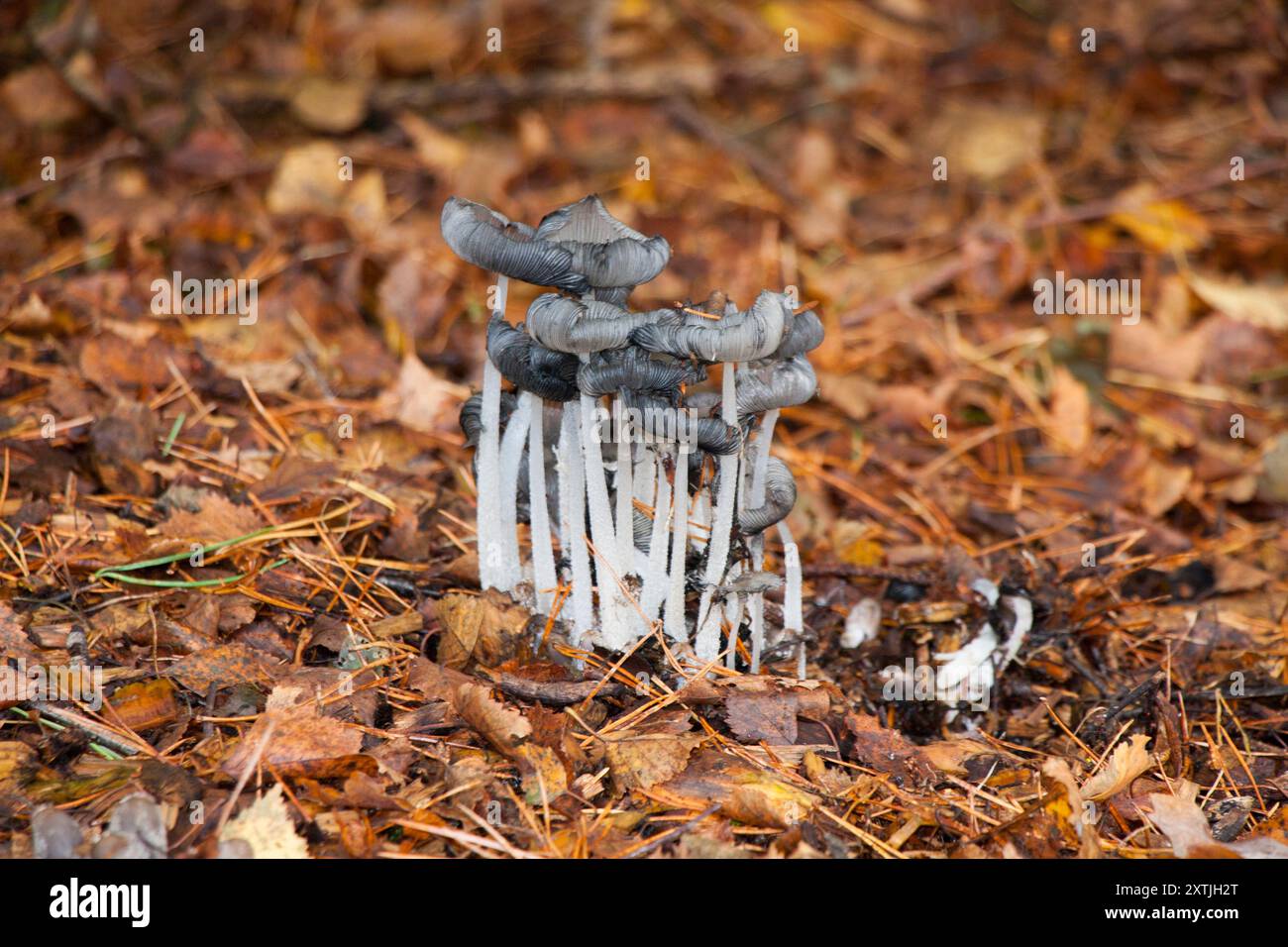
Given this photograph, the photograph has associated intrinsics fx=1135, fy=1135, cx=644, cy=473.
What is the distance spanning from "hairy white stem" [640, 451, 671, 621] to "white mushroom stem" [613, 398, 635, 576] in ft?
0.23

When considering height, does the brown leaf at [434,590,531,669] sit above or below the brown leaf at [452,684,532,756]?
above

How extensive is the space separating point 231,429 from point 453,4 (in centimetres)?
536

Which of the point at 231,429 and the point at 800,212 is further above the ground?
the point at 800,212

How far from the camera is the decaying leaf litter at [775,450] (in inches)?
135

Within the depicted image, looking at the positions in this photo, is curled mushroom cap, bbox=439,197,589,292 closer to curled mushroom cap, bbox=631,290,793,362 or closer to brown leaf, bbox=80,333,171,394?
curled mushroom cap, bbox=631,290,793,362

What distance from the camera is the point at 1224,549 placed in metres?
5.45

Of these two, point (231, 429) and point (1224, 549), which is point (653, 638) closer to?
point (231, 429)

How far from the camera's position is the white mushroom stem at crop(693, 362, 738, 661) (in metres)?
3.48

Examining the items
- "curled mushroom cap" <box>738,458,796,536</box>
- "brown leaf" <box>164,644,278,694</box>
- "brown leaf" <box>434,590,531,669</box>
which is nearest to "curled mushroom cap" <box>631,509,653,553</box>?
"curled mushroom cap" <box>738,458,796,536</box>

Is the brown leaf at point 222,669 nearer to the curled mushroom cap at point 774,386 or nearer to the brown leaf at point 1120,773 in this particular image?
the curled mushroom cap at point 774,386

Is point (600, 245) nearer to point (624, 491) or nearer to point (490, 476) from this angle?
point (624, 491)

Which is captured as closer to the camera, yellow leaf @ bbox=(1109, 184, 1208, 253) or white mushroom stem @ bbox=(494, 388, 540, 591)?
white mushroom stem @ bbox=(494, 388, 540, 591)

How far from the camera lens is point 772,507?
376cm

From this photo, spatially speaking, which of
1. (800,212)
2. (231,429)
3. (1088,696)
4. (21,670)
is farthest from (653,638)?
(800,212)
